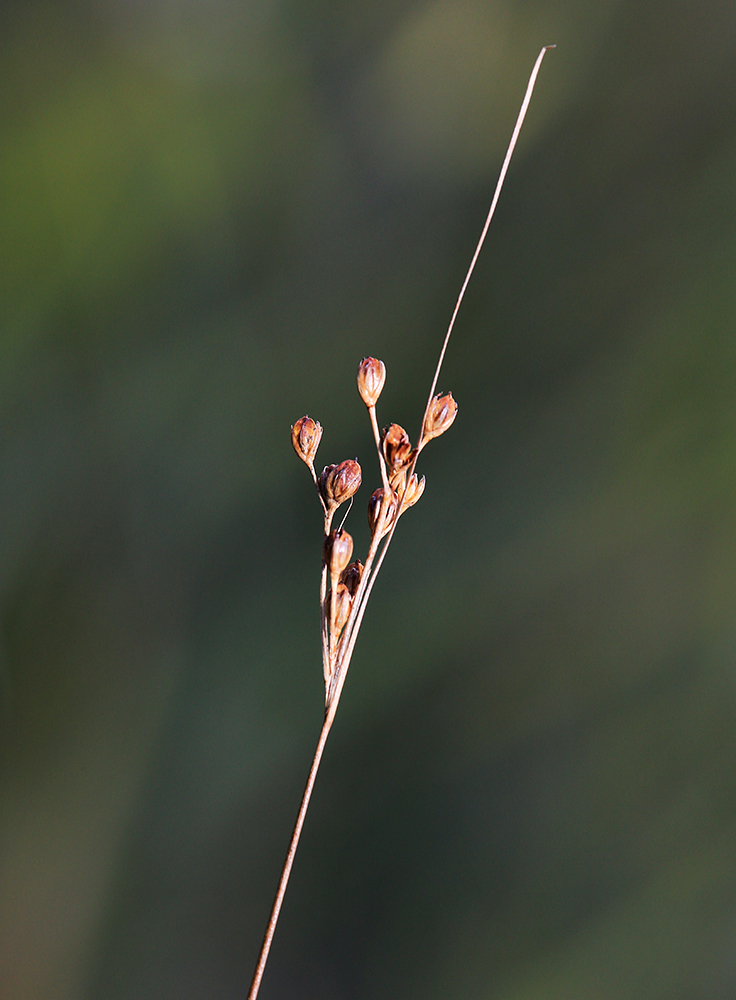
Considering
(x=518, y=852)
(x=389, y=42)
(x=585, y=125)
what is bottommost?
(x=518, y=852)

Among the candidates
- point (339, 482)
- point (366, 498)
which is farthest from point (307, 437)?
point (366, 498)

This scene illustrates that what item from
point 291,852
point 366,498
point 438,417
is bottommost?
point 291,852

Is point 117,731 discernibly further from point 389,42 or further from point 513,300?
point 389,42

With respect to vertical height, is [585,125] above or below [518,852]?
above

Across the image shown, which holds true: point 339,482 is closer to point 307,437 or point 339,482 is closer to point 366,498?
point 307,437

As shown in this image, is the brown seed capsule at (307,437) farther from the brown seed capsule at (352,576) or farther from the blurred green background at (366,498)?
the blurred green background at (366,498)

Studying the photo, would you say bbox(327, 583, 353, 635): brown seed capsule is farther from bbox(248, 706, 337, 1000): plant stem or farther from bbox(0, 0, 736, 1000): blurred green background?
bbox(0, 0, 736, 1000): blurred green background

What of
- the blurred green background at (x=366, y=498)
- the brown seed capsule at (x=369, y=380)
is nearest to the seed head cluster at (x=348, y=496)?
the brown seed capsule at (x=369, y=380)

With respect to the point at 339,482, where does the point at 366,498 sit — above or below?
above

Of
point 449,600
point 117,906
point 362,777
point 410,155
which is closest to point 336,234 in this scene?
point 410,155
